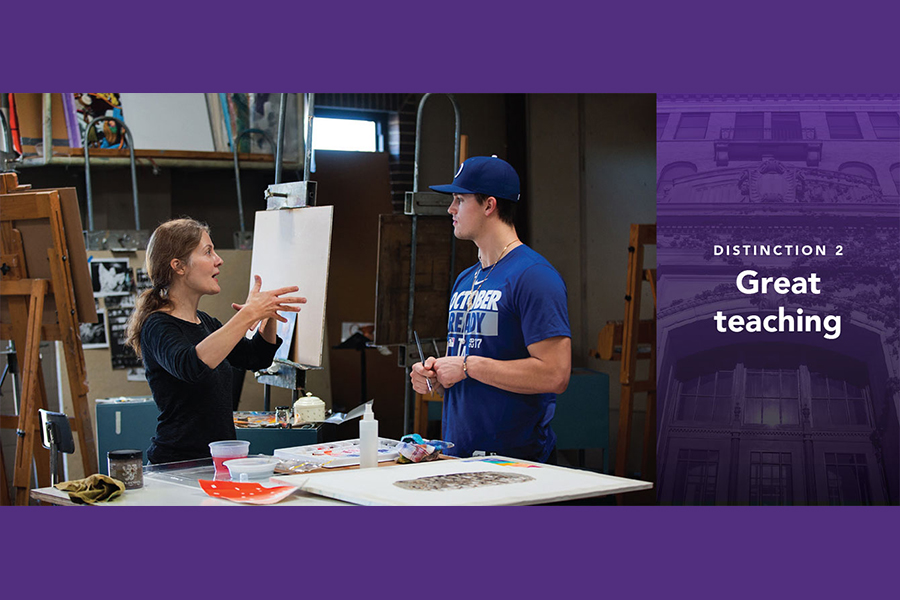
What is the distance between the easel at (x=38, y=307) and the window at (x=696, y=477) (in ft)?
7.90

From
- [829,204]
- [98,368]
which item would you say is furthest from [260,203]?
[829,204]

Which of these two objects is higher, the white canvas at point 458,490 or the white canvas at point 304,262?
the white canvas at point 304,262

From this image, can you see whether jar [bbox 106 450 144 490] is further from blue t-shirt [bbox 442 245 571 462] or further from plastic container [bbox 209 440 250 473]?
blue t-shirt [bbox 442 245 571 462]

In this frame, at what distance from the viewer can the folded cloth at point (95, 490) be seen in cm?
200

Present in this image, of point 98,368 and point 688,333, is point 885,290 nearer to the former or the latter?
point 688,333

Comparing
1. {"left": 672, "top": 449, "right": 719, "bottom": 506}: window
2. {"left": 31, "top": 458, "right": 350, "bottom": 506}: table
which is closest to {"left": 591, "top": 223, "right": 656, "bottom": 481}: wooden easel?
{"left": 672, "top": 449, "right": 719, "bottom": 506}: window

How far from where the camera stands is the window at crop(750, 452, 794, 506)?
3.49 metres

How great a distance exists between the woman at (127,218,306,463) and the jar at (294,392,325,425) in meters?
1.09

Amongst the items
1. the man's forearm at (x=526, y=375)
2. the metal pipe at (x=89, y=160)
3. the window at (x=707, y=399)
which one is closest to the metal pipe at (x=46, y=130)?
the metal pipe at (x=89, y=160)

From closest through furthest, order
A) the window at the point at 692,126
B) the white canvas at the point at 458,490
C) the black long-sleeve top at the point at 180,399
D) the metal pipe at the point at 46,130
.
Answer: the white canvas at the point at 458,490 < the black long-sleeve top at the point at 180,399 < the window at the point at 692,126 < the metal pipe at the point at 46,130

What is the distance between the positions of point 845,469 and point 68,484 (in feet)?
9.00

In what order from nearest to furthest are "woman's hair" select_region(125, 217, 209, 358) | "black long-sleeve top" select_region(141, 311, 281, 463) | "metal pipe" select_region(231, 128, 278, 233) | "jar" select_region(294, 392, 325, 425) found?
1. "black long-sleeve top" select_region(141, 311, 281, 463)
2. "woman's hair" select_region(125, 217, 209, 358)
3. "jar" select_region(294, 392, 325, 425)
4. "metal pipe" select_region(231, 128, 278, 233)

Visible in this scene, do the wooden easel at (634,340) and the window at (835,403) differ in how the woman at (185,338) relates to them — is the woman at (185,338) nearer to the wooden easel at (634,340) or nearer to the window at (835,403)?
the window at (835,403)

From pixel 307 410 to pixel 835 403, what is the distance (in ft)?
6.89
